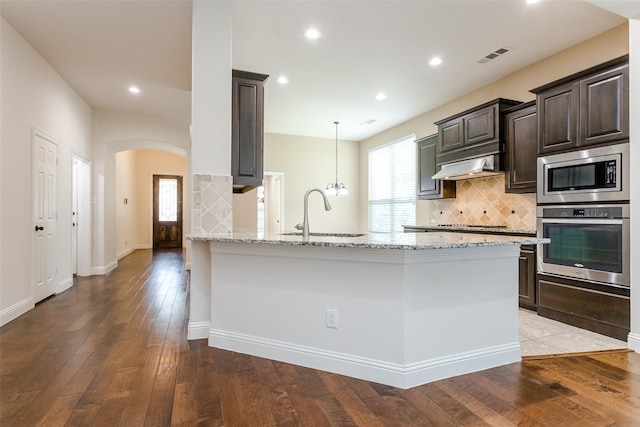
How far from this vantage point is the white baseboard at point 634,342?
2.65 m

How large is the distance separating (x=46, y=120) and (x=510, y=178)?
18.9 ft

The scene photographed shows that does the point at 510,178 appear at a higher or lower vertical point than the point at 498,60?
lower

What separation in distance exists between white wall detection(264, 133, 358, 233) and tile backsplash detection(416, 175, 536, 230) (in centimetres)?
250

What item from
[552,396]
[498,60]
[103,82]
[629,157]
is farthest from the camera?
[103,82]

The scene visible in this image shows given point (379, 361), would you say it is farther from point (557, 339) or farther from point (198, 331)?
point (557, 339)

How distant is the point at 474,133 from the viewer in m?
4.50

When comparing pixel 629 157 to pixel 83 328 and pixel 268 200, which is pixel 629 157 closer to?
pixel 83 328

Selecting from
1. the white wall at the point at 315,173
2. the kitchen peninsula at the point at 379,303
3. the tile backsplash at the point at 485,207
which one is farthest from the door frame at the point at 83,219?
the tile backsplash at the point at 485,207

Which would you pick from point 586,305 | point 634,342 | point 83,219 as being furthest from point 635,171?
point 83,219

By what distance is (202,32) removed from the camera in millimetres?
2893

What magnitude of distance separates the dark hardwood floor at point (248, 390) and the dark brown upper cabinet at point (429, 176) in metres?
3.18

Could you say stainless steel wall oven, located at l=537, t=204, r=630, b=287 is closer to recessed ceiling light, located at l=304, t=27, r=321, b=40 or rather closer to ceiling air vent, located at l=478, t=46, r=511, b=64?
ceiling air vent, located at l=478, t=46, r=511, b=64

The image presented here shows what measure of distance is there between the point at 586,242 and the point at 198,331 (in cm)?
358

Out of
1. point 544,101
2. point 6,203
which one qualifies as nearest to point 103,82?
point 6,203
